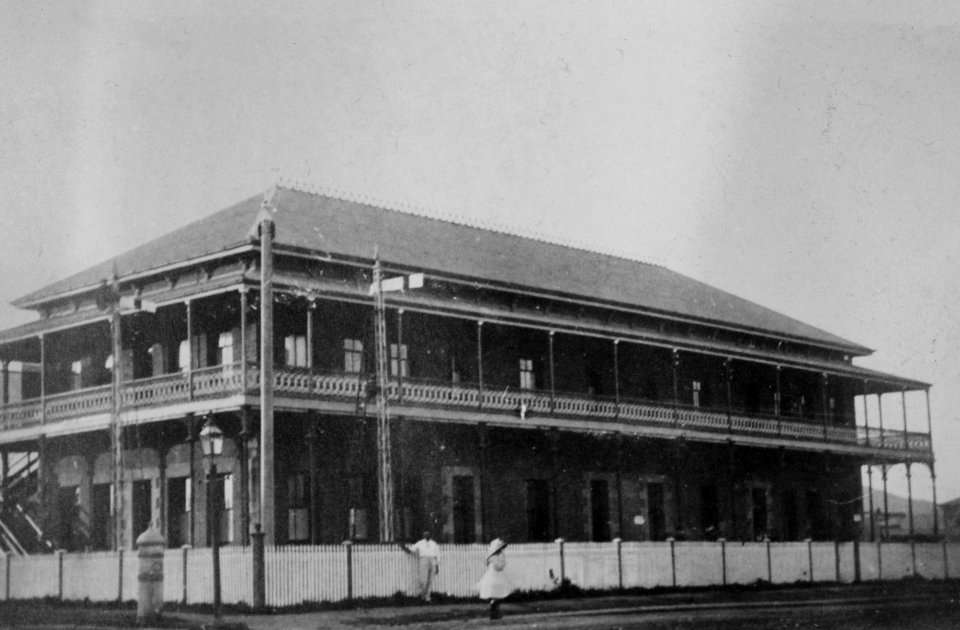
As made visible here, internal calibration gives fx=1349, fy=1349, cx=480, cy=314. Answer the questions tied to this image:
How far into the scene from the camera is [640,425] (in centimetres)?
3391

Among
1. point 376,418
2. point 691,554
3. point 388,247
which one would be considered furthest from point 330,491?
point 691,554

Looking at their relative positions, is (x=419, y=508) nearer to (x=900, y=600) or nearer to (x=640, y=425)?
(x=640, y=425)

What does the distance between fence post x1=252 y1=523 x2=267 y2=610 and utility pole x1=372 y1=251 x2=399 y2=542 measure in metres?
4.64

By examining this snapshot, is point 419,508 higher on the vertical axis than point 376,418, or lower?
lower

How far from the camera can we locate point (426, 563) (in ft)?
78.1

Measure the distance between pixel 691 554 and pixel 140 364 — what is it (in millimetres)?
12984

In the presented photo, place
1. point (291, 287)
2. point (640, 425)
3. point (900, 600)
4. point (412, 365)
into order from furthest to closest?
point (640, 425) → point (412, 365) → point (291, 287) → point (900, 600)

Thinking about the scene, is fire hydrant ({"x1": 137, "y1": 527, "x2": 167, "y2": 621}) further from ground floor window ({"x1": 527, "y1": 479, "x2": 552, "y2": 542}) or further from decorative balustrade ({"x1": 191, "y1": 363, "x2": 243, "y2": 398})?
ground floor window ({"x1": 527, "y1": 479, "x2": 552, "y2": 542})

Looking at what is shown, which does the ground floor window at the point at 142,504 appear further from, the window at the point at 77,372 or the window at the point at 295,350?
the window at the point at 295,350

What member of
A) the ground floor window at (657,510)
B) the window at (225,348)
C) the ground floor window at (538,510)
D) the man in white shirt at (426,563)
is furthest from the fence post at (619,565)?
the ground floor window at (657,510)

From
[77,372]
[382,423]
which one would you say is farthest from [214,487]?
[77,372]

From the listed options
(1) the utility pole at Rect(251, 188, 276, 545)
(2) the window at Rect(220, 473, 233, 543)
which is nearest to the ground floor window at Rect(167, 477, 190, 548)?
(2) the window at Rect(220, 473, 233, 543)

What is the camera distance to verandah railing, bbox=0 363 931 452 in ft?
86.5

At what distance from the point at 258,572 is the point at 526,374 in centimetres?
1438
